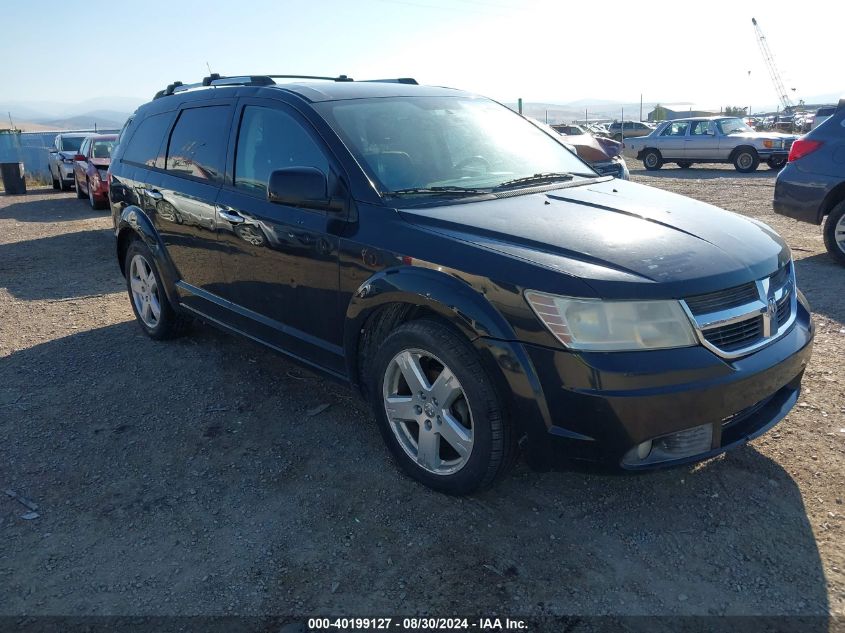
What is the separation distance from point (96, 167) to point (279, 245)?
11.8 meters

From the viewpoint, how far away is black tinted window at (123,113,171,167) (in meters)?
5.02

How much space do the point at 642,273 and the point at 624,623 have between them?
1.24 m

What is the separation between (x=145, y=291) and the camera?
553cm

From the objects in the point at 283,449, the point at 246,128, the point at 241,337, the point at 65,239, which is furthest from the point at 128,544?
the point at 65,239

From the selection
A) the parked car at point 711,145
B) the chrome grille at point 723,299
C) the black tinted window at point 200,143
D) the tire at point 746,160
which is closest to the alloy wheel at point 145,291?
the black tinted window at point 200,143

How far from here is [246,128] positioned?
4.07 meters

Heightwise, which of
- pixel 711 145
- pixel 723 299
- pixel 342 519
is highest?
pixel 711 145

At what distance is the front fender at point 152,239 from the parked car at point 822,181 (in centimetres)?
628

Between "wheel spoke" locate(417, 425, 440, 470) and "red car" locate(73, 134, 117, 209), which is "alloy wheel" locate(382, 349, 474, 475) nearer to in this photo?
"wheel spoke" locate(417, 425, 440, 470)

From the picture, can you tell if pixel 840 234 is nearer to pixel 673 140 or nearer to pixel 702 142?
pixel 702 142

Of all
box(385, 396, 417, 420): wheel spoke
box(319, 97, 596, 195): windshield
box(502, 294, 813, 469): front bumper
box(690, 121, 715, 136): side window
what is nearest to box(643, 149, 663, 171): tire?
box(690, 121, 715, 136): side window

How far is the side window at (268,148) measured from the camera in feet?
11.9

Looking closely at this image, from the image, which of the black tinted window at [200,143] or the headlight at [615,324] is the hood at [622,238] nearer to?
the headlight at [615,324]

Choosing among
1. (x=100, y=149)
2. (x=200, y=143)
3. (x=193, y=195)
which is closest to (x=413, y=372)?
(x=193, y=195)
